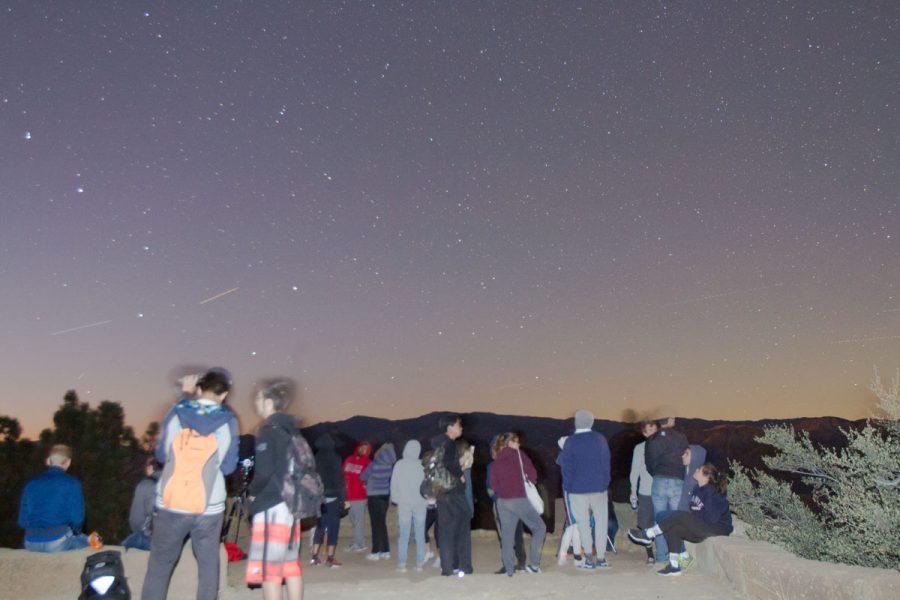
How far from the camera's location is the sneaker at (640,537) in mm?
8860

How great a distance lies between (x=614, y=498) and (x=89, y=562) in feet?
24.3

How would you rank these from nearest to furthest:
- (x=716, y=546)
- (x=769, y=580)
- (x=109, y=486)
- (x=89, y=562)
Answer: (x=89, y=562) < (x=769, y=580) < (x=716, y=546) < (x=109, y=486)

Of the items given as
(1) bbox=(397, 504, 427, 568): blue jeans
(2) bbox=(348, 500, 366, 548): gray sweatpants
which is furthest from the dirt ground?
(2) bbox=(348, 500, 366, 548): gray sweatpants

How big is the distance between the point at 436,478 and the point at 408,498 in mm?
1129

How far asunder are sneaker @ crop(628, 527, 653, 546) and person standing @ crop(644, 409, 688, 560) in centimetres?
38

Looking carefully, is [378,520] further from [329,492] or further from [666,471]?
[666,471]

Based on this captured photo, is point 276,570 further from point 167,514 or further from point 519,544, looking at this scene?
point 519,544

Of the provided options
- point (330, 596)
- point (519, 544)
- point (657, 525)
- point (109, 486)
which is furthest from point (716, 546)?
point (109, 486)

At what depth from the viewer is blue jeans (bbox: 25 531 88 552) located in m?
6.65

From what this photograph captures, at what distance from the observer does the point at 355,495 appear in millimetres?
10820

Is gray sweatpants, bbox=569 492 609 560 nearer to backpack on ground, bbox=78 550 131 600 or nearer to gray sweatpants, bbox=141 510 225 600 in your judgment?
gray sweatpants, bbox=141 510 225 600

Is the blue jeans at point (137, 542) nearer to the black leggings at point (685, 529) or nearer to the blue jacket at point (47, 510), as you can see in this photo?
the blue jacket at point (47, 510)

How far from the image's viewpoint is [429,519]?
34.9 ft

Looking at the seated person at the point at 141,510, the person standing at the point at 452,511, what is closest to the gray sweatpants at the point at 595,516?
the person standing at the point at 452,511
